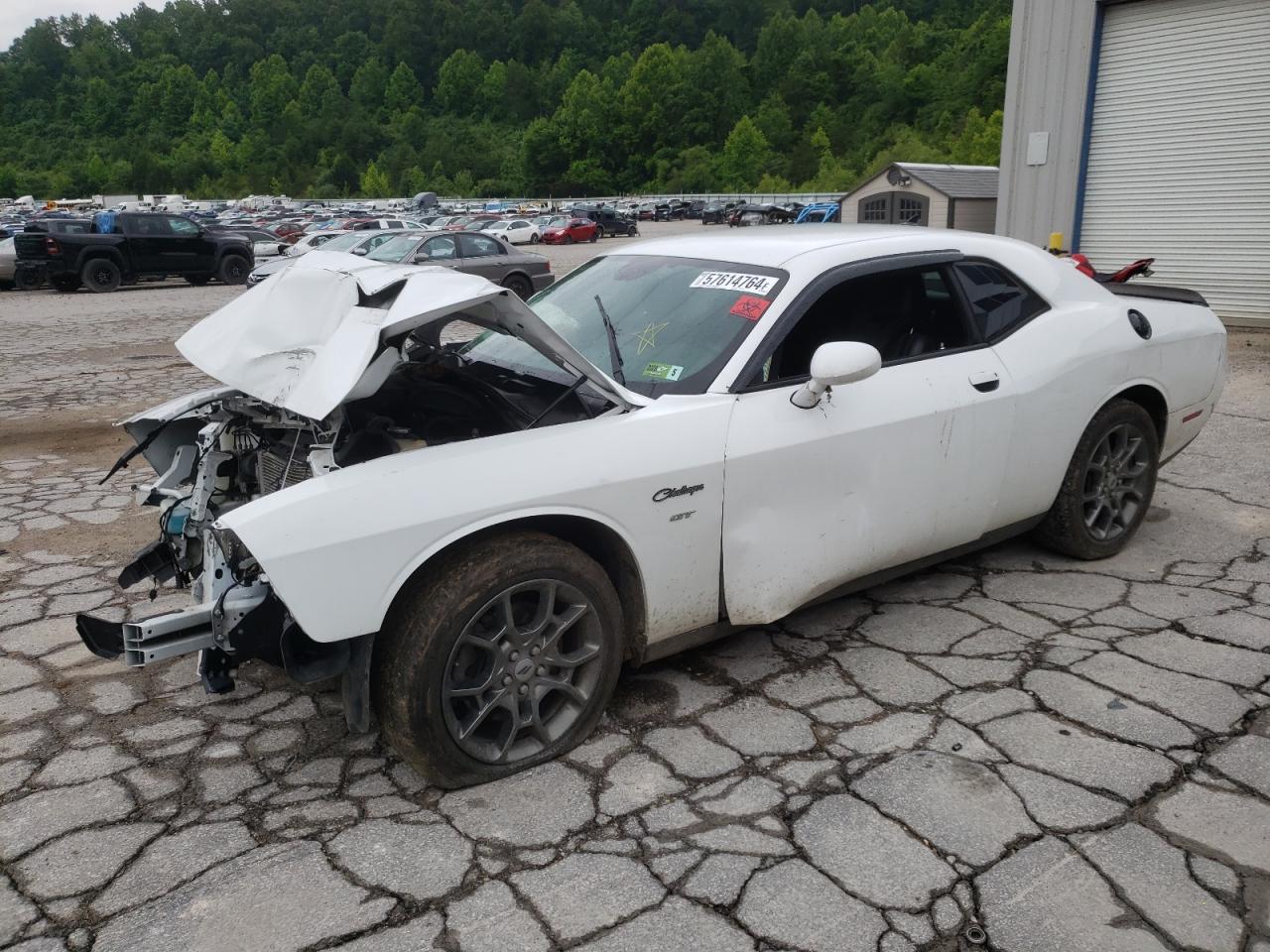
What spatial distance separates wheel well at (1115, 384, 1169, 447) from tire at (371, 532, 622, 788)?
2788 millimetres

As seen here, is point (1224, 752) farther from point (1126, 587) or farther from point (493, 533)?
point (493, 533)

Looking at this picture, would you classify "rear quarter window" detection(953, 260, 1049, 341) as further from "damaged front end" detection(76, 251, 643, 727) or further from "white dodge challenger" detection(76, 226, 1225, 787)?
"damaged front end" detection(76, 251, 643, 727)

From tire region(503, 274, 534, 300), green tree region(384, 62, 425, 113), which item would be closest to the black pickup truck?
tire region(503, 274, 534, 300)

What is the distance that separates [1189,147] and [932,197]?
36.7ft

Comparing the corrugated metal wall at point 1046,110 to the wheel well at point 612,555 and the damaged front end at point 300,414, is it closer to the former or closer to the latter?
the damaged front end at point 300,414

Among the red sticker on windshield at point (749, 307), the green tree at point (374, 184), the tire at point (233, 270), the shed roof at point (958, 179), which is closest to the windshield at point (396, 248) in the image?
the tire at point (233, 270)

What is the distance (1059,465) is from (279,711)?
3.20m

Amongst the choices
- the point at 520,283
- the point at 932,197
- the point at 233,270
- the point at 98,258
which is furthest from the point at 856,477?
the point at 233,270

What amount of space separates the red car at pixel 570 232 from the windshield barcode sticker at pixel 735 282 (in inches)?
1587

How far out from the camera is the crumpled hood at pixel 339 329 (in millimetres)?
2770

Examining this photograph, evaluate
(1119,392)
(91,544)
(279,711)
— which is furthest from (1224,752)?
(91,544)

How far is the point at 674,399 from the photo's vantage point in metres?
3.18

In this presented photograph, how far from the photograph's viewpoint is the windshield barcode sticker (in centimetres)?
346

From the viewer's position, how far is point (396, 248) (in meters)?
17.4
